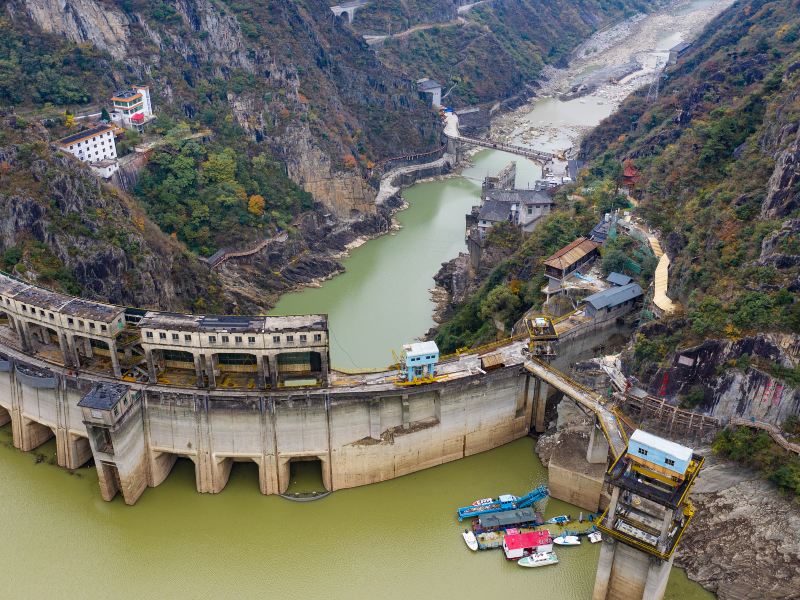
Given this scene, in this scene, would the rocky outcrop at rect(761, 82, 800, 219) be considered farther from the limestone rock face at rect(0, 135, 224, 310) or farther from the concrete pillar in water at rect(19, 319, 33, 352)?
the concrete pillar in water at rect(19, 319, 33, 352)

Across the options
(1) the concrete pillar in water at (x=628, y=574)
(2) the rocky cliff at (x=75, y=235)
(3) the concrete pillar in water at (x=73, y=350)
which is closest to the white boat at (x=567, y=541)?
(1) the concrete pillar in water at (x=628, y=574)

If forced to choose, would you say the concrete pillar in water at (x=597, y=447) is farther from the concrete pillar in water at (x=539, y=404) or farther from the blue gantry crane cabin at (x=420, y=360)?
the blue gantry crane cabin at (x=420, y=360)

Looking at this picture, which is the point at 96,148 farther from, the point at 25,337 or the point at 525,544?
the point at 525,544

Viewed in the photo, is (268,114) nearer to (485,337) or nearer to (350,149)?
(350,149)

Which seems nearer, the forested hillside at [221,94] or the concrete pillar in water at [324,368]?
the concrete pillar in water at [324,368]

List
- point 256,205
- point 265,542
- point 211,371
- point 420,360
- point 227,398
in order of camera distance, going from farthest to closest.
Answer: point 256,205 → point 420,360 → point 211,371 → point 227,398 → point 265,542

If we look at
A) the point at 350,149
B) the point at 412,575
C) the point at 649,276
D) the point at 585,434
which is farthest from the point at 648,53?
the point at 412,575

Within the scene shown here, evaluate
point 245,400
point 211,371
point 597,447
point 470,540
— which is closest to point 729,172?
point 597,447

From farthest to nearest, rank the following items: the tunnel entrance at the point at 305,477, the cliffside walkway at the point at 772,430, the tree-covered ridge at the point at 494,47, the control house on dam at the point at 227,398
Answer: the tree-covered ridge at the point at 494,47, the tunnel entrance at the point at 305,477, the control house on dam at the point at 227,398, the cliffside walkway at the point at 772,430
